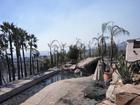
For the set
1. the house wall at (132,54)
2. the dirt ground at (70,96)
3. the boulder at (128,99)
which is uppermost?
the house wall at (132,54)

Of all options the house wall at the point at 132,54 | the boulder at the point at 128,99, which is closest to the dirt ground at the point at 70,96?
the house wall at the point at 132,54

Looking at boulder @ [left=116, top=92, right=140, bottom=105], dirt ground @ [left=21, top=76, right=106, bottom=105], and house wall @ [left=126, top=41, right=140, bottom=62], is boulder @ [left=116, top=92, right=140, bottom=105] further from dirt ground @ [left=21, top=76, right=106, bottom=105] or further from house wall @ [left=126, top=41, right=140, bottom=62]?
house wall @ [left=126, top=41, right=140, bottom=62]

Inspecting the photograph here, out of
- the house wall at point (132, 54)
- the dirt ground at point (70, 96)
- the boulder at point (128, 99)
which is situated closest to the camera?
the boulder at point (128, 99)

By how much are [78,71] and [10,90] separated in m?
11.8

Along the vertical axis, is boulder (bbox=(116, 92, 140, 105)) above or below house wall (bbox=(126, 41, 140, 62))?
below

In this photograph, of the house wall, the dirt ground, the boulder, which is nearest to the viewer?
the boulder

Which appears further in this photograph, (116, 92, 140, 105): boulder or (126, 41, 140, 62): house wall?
(126, 41, 140, 62): house wall

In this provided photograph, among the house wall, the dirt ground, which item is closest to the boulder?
the dirt ground

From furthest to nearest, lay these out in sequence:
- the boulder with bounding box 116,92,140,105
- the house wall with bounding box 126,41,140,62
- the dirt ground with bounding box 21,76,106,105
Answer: the house wall with bounding box 126,41,140,62 < the dirt ground with bounding box 21,76,106,105 < the boulder with bounding box 116,92,140,105

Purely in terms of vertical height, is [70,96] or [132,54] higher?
[132,54]

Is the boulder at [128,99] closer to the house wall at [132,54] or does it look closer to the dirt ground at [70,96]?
the dirt ground at [70,96]

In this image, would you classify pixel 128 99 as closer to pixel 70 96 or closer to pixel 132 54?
pixel 70 96

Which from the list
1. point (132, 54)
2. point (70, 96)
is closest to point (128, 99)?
point (70, 96)

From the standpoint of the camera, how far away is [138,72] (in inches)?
528
